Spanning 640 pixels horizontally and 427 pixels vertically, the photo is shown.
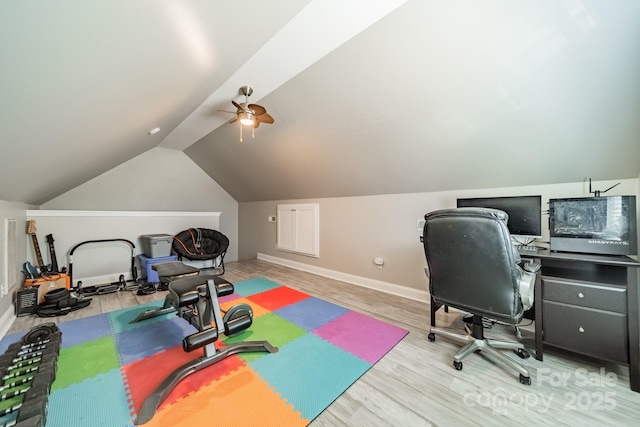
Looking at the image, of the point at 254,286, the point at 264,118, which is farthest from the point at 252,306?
the point at 264,118

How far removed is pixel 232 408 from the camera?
1390mm

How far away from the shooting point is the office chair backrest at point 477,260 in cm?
152

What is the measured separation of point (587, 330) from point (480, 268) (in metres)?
0.90

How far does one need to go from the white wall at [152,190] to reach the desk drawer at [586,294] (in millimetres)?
5551

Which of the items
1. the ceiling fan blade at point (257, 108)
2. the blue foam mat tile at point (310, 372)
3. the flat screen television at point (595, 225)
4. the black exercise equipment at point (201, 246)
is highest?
the ceiling fan blade at point (257, 108)

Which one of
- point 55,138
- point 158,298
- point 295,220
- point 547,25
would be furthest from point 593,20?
point 158,298

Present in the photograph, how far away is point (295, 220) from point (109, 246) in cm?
325

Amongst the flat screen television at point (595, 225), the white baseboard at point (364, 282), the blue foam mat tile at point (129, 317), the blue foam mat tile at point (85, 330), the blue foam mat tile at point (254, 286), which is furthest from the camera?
the blue foam mat tile at point (254, 286)

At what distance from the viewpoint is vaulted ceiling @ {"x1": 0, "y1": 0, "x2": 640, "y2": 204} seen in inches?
40.3

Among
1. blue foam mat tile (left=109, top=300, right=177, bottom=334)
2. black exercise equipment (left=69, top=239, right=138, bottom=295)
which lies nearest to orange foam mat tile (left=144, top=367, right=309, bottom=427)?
blue foam mat tile (left=109, top=300, right=177, bottom=334)

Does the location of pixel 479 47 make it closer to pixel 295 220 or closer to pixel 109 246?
pixel 295 220

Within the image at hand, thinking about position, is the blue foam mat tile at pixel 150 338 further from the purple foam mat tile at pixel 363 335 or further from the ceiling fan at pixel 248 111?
the ceiling fan at pixel 248 111

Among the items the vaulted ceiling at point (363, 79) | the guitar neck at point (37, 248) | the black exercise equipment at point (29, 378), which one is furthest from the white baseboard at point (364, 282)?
the guitar neck at point (37, 248)

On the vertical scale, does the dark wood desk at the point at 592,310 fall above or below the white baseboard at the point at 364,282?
above
